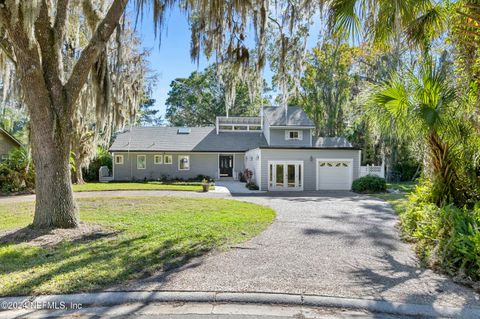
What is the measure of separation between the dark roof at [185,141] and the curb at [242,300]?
20.4 m

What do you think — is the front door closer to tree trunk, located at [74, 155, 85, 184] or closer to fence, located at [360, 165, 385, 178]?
fence, located at [360, 165, 385, 178]

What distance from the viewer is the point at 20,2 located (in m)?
5.30

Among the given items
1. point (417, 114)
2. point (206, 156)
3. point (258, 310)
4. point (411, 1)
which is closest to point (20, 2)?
point (258, 310)

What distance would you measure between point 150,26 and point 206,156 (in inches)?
719

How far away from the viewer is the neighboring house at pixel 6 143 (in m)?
18.8

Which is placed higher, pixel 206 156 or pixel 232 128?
pixel 232 128

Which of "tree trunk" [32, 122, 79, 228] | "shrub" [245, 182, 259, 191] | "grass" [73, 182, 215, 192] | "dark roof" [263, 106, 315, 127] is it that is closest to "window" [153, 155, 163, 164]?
"grass" [73, 182, 215, 192]

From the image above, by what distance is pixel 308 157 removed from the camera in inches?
730

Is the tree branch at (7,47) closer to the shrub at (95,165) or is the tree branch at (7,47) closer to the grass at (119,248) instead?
the grass at (119,248)

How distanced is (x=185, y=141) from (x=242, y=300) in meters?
22.0

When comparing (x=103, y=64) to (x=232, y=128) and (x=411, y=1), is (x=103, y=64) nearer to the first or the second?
(x=411, y=1)

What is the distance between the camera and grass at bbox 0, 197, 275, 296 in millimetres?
3975

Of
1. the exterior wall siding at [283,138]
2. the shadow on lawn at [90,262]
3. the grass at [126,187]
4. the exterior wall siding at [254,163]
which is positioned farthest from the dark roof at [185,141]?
the shadow on lawn at [90,262]

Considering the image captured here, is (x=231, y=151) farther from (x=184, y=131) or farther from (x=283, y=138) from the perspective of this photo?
(x=184, y=131)
